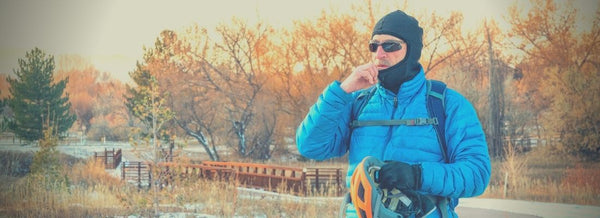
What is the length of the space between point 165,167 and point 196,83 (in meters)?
4.02

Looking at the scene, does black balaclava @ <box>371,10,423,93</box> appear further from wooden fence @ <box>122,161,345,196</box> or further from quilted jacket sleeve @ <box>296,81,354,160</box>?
wooden fence @ <box>122,161,345,196</box>

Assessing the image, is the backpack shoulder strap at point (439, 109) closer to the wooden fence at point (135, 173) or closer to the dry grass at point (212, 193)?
the dry grass at point (212, 193)

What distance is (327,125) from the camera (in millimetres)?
1660

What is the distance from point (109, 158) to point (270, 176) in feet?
9.10

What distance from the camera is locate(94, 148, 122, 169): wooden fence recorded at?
32.7ft

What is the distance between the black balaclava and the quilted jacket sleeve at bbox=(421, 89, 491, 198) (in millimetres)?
146

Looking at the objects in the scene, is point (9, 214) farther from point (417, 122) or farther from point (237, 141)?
point (417, 122)

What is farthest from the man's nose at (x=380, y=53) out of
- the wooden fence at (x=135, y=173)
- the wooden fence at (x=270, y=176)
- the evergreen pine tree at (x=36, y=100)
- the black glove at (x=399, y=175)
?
A: the evergreen pine tree at (x=36, y=100)

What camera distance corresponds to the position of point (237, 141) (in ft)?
35.5

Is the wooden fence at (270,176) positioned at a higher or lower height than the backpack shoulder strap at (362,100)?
lower

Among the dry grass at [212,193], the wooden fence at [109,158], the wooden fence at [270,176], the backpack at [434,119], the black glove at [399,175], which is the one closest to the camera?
the black glove at [399,175]

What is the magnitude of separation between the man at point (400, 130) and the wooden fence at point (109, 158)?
28.6 feet

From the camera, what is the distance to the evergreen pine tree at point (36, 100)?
1021 cm

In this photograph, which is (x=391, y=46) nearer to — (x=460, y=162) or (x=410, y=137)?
(x=410, y=137)
